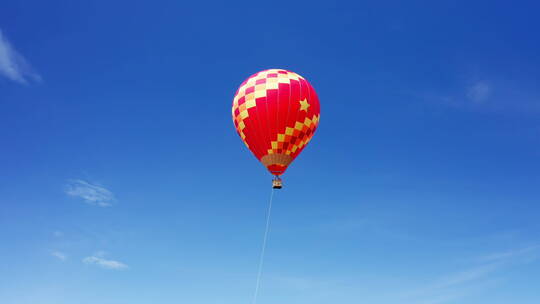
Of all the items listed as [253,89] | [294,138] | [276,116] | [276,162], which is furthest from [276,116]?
[276,162]

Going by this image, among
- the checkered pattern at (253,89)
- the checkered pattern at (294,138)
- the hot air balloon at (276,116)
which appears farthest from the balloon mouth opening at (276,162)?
the checkered pattern at (253,89)

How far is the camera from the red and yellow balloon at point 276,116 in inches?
Answer: 1089

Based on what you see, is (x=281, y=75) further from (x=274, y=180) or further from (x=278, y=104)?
(x=274, y=180)

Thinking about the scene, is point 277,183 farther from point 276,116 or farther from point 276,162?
point 276,116

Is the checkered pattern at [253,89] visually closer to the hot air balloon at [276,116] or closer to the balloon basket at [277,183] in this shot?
the hot air balloon at [276,116]

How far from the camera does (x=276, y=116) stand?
27.5m

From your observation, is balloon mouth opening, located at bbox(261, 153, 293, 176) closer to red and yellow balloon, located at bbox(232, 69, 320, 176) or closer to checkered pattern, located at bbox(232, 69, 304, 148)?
red and yellow balloon, located at bbox(232, 69, 320, 176)

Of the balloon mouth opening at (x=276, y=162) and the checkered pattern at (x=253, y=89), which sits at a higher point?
the checkered pattern at (x=253, y=89)

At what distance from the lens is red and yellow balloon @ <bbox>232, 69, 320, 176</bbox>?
2766 cm

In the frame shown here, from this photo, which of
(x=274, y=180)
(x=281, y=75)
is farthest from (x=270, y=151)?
(x=281, y=75)

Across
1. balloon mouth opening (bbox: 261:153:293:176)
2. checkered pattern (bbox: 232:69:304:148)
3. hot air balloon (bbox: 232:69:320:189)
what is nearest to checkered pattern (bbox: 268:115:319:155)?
hot air balloon (bbox: 232:69:320:189)

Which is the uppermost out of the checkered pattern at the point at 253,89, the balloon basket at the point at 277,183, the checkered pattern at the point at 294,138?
the checkered pattern at the point at 253,89

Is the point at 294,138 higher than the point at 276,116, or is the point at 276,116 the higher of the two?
the point at 276,116

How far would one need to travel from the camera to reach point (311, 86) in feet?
99.5
